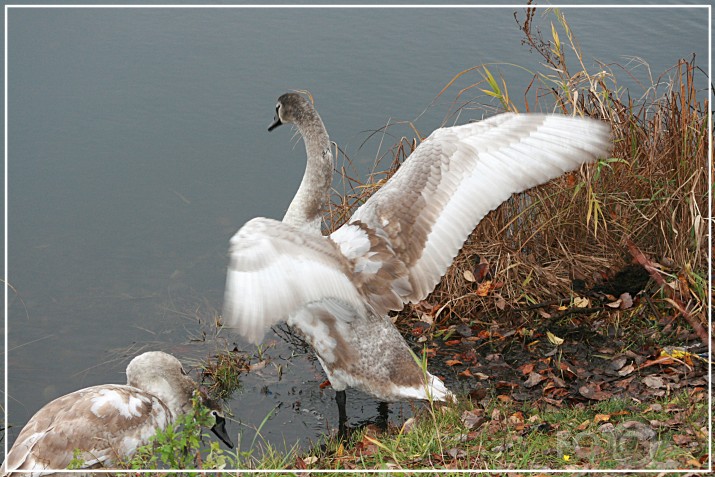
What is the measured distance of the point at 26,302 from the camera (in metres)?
7.06

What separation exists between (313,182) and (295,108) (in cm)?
57

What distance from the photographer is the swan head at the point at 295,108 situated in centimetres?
599

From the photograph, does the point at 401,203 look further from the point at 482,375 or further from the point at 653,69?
the point at 653,69

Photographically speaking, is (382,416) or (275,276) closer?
(275,276)

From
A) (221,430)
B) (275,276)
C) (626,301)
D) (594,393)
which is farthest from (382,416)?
(275,276)

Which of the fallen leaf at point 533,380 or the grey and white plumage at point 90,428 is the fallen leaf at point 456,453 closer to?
the fallen leaf at point 533,380

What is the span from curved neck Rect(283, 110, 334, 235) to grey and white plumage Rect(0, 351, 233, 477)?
4.48ft

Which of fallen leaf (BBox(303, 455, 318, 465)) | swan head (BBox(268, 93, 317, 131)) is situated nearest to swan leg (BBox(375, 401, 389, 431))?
fallen leaf (BBox(303, 455, 318, 465))

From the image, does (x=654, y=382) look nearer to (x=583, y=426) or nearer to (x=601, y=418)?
(x=601, y=418)

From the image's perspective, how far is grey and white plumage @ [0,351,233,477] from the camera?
4645mm

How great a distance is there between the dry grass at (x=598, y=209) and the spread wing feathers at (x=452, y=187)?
3.66 ft

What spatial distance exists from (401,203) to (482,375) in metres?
1.49

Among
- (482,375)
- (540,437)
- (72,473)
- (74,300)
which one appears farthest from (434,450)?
(74,300)

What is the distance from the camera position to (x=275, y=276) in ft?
13.6
